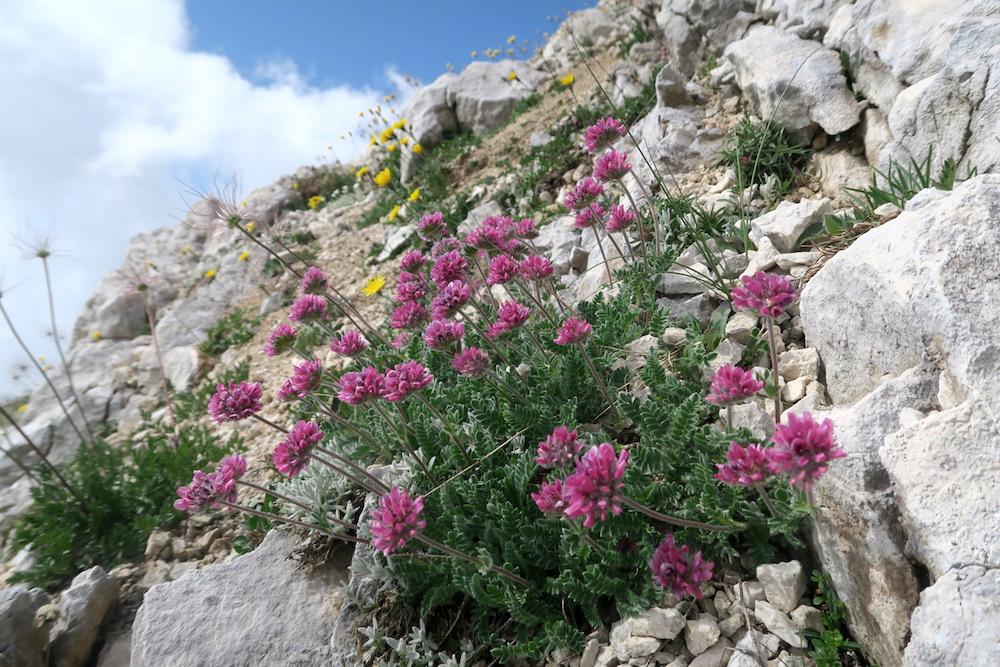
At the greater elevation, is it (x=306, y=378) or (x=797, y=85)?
(x=797, y=85)

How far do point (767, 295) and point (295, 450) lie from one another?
2.26 metres

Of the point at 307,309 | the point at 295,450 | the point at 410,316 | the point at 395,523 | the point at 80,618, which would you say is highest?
the point at 307,309

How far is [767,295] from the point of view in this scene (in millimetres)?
2129

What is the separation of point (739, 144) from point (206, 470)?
19.0 ft

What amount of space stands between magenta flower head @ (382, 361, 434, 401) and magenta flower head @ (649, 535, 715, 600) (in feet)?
4.40

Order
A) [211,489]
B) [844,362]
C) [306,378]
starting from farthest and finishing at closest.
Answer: [306,378], [211,489], [844,362]

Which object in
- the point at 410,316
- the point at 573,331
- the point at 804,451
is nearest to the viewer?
the point at 804,451

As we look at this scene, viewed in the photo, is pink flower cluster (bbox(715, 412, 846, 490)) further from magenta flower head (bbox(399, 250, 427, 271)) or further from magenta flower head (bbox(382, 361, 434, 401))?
magenta flower head (bbox(399, 250, 427, 271))

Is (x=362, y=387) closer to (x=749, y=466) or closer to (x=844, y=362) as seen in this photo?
(x=749, y=466)

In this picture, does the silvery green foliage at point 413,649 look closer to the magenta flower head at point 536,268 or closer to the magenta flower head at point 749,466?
the magenta flower head at point 749,466

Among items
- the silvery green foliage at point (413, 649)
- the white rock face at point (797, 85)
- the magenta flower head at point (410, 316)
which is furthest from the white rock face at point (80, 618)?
the white rock face at point (797, 85)

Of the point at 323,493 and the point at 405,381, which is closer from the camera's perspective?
the point at 405,381

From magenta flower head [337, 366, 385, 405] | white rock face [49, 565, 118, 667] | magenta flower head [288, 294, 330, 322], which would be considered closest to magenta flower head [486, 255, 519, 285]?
magenta flower head [337, 366, 385, 405]

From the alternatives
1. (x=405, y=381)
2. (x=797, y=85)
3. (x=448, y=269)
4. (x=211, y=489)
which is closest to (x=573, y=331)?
(x=405, y=381)
